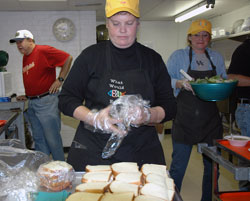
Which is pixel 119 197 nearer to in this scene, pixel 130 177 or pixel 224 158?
pixel 130 177

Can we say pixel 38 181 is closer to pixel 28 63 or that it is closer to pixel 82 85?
pixel 82 85

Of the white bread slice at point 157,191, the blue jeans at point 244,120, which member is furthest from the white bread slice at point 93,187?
the blue jeans at point 244,120

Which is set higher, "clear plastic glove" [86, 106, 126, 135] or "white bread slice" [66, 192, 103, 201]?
"clear plastic glove" [86, 106, 126, 135]

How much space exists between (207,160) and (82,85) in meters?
1.47

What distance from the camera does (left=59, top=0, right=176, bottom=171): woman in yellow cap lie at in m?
1.37

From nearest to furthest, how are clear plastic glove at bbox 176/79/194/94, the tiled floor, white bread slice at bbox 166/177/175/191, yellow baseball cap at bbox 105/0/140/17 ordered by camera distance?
white bread slice at bbox 166/177/175/191 → yellow baseball cap at bbox 105/0/140/17 → clear plastic glove at bbox 176/79/194/94 → the tiled floor

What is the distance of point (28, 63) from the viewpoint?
11.2 feet

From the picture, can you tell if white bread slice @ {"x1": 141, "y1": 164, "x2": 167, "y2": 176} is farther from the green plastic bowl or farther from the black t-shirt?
the black t-shirt

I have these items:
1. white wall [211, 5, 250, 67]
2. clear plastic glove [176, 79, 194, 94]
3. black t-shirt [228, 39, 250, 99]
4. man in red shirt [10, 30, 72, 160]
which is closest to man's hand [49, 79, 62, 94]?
man in red shirt [10, 30, 72, 160]

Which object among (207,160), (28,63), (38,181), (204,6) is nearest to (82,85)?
(38,181)

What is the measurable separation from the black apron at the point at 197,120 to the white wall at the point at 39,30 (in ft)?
9.77

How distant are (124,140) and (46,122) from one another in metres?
2.24

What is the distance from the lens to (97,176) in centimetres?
110

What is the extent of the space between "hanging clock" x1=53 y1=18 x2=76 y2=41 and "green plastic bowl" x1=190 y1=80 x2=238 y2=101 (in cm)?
337
